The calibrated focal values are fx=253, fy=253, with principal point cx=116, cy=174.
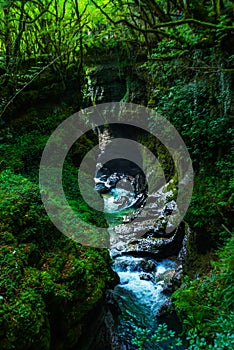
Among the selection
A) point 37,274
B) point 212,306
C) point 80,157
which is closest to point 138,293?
point 212,306

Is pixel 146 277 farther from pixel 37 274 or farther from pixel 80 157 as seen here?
pixel 37 274

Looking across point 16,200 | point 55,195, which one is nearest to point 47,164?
point 55,195

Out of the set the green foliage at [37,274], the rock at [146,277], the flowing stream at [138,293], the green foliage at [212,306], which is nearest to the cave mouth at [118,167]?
the flowing stream at [138,293]

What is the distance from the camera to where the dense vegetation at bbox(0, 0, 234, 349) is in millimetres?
3572

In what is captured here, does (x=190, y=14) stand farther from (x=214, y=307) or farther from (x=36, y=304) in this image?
(x=36, y=304)

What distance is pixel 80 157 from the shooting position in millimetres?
9500

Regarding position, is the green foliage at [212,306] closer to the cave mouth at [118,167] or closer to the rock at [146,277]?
the rock at [146,277]

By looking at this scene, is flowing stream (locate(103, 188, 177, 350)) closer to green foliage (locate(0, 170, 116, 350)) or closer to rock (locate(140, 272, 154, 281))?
rock (locate(140, 272, 154, 281))

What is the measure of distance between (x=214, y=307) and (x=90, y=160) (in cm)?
715

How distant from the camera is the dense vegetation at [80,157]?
11.7 ft

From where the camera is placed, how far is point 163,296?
289 inches

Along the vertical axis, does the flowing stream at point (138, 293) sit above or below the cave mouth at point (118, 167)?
below

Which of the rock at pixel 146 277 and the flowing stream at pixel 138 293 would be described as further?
the rock at pixel 146 277

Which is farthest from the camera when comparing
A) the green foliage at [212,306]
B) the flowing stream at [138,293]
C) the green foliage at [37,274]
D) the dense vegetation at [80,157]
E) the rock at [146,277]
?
the rock at [146,277]
